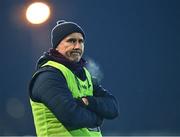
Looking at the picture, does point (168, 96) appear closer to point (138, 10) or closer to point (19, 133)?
point (138, 10)

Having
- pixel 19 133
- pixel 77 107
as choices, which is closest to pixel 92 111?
pixel 77 107

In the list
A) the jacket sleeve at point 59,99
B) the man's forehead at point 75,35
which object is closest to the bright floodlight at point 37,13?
the man's forehead at point 75,35

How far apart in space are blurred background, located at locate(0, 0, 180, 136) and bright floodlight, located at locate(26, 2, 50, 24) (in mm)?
99

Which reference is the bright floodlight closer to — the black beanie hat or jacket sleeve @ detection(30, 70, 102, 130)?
the black beanie hat

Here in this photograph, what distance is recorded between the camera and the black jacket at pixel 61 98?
3658 mm

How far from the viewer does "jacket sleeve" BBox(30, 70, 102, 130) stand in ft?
12.0

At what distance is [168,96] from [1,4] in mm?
3845

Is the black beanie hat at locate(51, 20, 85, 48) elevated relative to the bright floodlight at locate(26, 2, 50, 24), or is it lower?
elevated

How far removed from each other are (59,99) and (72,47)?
450 millimetres

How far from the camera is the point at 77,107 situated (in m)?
3.75

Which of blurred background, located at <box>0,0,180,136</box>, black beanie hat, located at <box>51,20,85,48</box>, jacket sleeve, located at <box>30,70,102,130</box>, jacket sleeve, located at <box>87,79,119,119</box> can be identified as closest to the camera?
jacket sleeve, located at <box>30,70,102,130</box>

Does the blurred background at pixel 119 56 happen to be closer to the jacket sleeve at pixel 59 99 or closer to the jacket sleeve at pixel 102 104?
the jacket sleeve at pixel 102 104

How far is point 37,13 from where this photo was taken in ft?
35.3

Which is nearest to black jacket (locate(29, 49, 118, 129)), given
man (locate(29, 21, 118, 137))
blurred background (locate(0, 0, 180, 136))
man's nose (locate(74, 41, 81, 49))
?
man (locate(29, 21, 118, 137))
